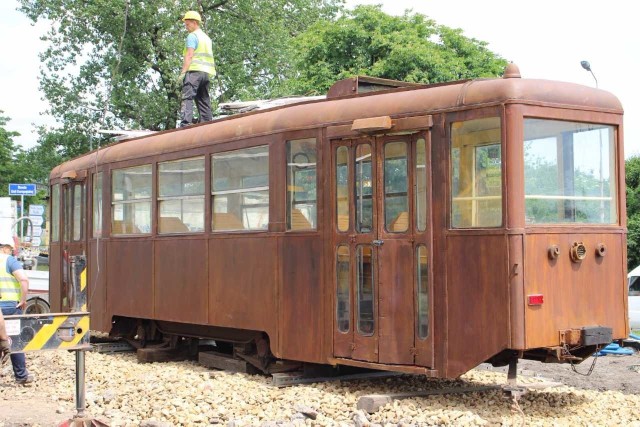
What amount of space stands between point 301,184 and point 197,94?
196 inches

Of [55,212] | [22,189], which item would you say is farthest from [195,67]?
[22,189]

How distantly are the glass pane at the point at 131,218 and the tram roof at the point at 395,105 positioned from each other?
98cm

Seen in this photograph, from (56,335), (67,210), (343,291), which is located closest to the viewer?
(56,335)

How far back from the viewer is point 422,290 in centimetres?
897

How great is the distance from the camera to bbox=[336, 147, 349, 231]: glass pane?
961 centimetres

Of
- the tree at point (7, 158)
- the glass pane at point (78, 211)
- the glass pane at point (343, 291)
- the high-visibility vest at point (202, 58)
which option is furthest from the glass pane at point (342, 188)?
the tree at point (7, 158)

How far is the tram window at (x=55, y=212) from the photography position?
1598 centimetres

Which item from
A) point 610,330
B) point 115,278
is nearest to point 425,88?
point 610,330

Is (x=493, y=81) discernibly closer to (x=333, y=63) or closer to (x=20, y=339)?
(x=20, y=339)

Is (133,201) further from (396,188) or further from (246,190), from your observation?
(396,188)

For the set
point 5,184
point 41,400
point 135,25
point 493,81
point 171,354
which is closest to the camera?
point 493,81

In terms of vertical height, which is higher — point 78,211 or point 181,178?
point 181,178

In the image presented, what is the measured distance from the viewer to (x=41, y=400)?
10.1 m

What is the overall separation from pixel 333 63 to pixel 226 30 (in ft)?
12.4
